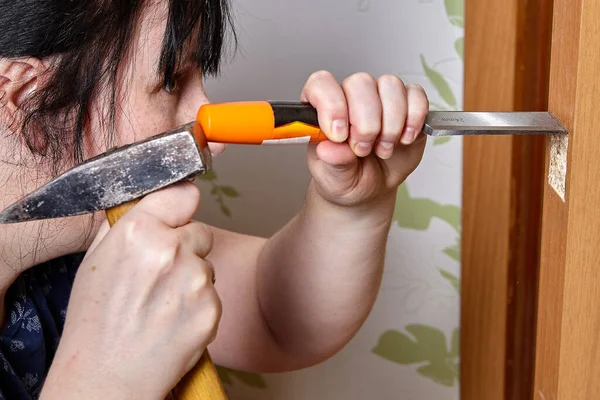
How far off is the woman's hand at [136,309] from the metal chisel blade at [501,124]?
0.68 feet

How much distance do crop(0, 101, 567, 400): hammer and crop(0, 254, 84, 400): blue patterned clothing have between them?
0.29m

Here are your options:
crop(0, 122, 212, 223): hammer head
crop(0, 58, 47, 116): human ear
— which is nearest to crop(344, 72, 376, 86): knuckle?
crop(0, 122, 212, 223): hammer head

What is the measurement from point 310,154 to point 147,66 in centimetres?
17

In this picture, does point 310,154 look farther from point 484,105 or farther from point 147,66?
point 484,105

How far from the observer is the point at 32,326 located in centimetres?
86

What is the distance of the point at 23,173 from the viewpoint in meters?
0.70

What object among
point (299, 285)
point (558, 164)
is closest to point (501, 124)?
point (558, 164)

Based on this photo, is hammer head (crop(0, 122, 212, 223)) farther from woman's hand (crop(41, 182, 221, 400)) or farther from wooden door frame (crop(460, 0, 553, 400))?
wooden door frame (crop(460, 0, 553, 400))

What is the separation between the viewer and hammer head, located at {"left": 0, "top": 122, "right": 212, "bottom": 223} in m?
0.57

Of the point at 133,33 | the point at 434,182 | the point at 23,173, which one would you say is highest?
the point at 133,33

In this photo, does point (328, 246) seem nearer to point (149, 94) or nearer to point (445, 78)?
point (149, 94)

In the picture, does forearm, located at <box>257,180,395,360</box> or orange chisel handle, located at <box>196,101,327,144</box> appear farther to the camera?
forearm, located at <box>257,180,395,360</box>

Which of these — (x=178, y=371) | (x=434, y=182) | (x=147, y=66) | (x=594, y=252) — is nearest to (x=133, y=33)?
(x=147, y=66)

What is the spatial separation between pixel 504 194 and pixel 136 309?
1.71 ft
